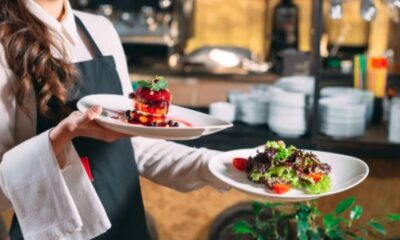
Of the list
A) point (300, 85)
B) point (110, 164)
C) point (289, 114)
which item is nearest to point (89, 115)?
point (110, 164)

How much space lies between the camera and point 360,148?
2766mm

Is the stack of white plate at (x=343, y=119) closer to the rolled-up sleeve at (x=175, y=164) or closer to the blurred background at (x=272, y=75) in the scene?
the blurred background at (x=272, y=75)

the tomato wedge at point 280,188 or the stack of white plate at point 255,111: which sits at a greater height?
the tomato wedge at point 280,188

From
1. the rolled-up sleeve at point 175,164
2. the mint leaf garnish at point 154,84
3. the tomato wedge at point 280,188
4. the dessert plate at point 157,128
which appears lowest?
the rolled-up sleeve at point 175,164

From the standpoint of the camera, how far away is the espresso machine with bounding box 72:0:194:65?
5.97m

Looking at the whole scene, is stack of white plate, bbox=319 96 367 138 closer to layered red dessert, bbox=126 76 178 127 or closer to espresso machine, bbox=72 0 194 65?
layered red dessert, bbox=126 76 178 127

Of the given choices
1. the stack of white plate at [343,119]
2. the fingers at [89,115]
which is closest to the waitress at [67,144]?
the fingers at [89,115]

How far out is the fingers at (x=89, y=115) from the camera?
138 centimetres

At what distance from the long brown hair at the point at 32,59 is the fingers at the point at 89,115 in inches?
9.3

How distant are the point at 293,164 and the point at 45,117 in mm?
621

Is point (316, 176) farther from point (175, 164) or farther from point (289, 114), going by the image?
point (289, 114)

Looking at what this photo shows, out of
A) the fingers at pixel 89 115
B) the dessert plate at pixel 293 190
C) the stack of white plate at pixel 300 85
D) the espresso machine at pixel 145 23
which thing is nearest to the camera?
the fingers at pixel 89 115

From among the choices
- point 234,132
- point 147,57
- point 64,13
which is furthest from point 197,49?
point 64,13

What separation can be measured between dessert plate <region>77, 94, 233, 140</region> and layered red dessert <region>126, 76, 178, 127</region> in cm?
5
